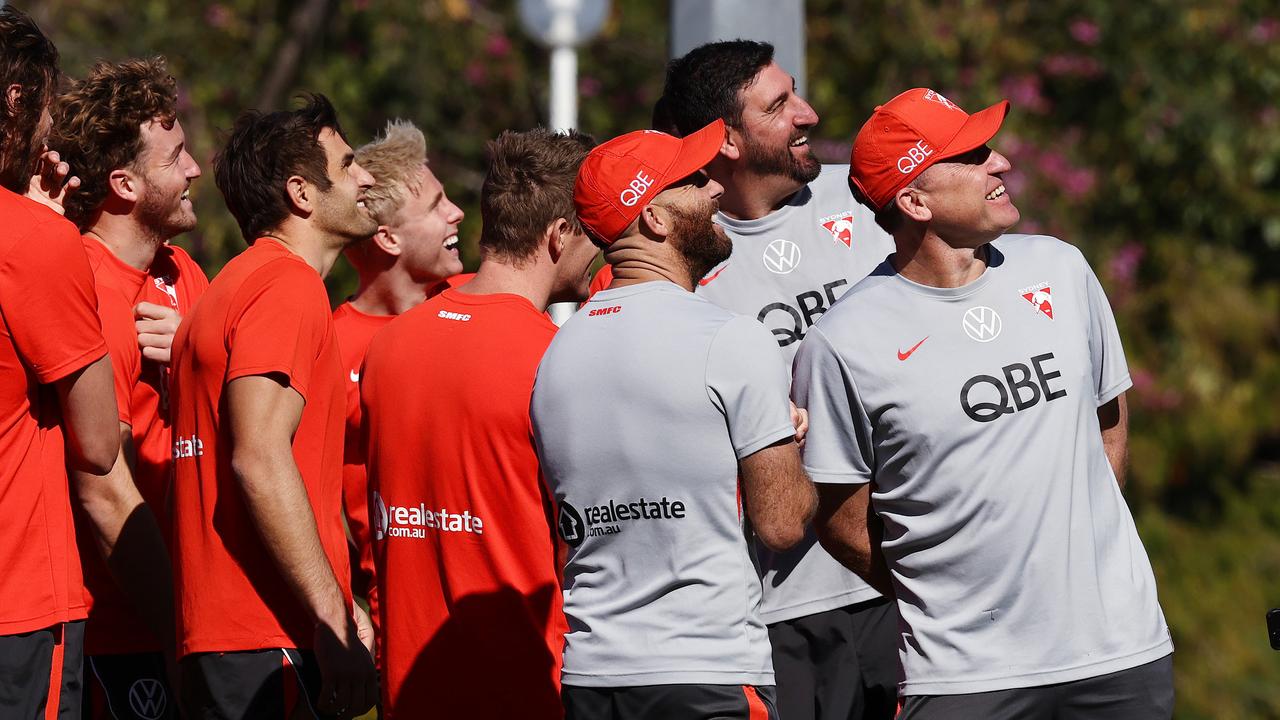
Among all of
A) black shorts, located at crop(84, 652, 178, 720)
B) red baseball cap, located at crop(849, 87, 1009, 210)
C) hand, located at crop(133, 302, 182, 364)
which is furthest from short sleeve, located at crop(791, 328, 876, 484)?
black shorts, located at crop(84, 652, 178, 720)

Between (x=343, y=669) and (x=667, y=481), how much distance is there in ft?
3.63

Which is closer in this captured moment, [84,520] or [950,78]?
[84,520]

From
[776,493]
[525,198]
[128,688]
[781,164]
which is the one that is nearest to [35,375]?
[128,688]

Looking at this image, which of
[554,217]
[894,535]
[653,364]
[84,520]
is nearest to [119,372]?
[84,520]

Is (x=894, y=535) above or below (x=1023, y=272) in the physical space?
below

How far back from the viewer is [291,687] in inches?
157

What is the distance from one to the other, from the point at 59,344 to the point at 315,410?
2.59 ft

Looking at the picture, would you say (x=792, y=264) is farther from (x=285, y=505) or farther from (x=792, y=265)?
(x=285, y=505)

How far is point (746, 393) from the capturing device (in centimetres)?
333

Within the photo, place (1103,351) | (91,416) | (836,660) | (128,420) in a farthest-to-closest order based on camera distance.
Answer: (836,660) → (128,420) → (1103,351) → (91,416)

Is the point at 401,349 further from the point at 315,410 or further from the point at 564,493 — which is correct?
the point at 564,493

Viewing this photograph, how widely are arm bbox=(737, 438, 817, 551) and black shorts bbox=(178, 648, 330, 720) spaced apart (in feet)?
4.24

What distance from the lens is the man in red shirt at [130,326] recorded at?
4.18 meters

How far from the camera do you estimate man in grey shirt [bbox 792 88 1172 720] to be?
3.78 m
